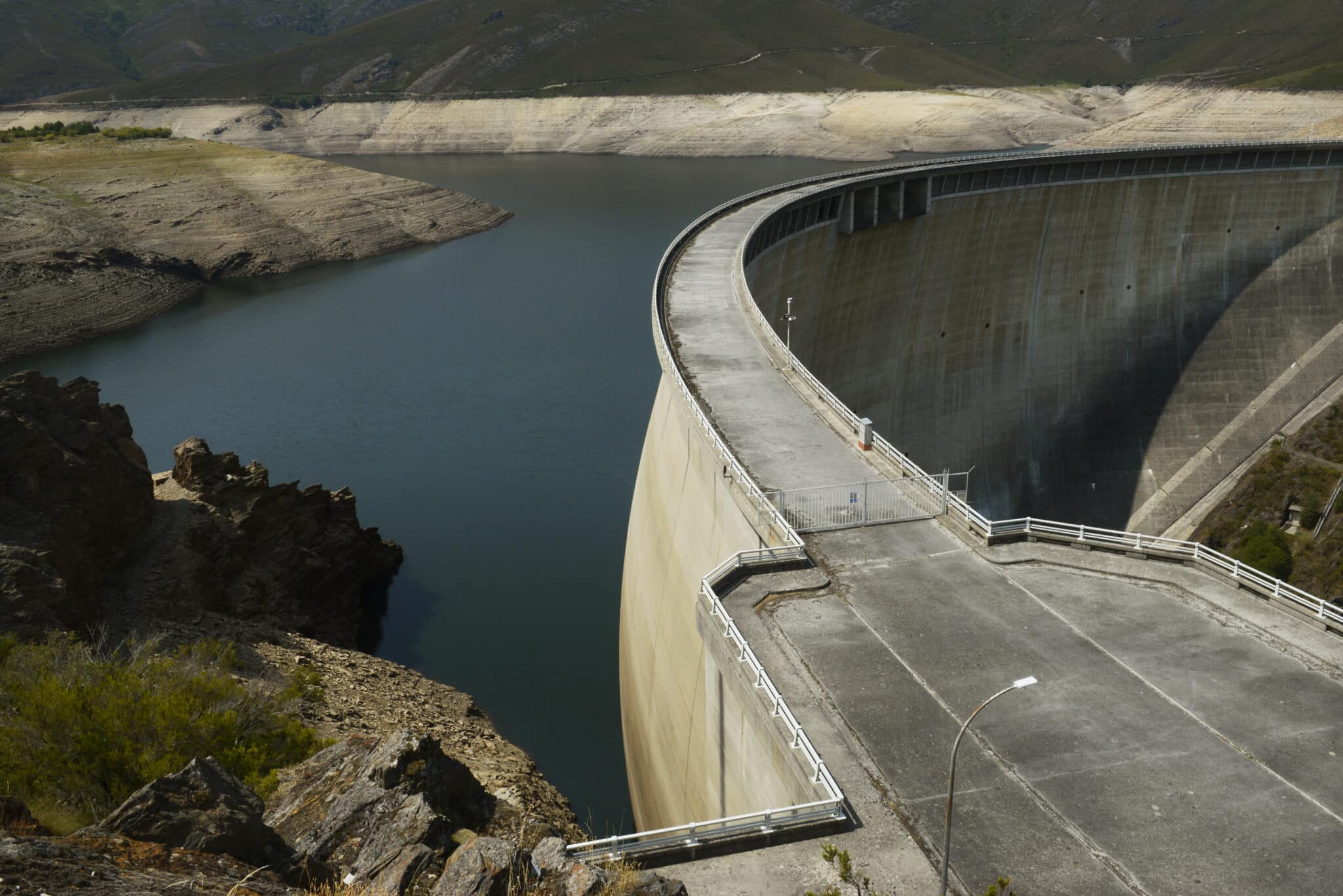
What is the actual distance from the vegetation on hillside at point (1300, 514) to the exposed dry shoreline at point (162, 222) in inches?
2255

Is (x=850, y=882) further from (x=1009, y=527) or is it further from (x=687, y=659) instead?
(x=1009, y=527)

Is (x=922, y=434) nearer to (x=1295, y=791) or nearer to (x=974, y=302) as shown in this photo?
(x=974, y=302)

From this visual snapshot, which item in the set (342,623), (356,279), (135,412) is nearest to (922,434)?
(342,623)

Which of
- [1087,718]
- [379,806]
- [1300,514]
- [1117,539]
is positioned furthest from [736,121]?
[379,806]

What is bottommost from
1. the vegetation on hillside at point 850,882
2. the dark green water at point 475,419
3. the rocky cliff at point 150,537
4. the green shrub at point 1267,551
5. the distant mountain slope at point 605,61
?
the green shrub at point 1267,551

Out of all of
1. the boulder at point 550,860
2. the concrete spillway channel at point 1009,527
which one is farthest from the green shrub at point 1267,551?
the boulder at point 550,860

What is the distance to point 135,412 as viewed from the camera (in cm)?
4841

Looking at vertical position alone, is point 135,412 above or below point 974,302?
below

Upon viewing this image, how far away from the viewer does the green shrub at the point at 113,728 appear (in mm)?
15352

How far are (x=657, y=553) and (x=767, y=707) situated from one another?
1128cm

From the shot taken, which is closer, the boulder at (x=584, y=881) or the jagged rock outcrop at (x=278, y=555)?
the boulder at (x=584, y=881)

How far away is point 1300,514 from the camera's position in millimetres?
39062

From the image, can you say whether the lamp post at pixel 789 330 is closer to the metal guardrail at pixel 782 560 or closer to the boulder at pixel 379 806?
the metal guardrail at pixel 782 560

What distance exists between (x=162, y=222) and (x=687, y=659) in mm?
75106
